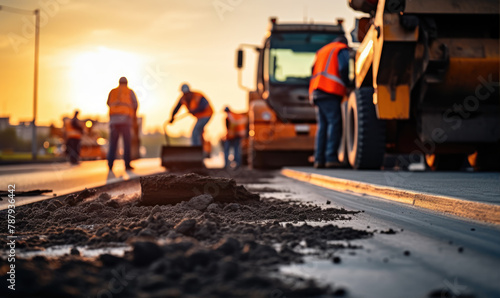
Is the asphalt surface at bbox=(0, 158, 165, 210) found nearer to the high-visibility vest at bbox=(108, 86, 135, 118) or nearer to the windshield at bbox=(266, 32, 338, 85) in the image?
the high-visibility vest at bbox=(108, 86, 135, 118)

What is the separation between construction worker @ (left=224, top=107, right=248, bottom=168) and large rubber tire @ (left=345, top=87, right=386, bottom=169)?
9016 millimetres

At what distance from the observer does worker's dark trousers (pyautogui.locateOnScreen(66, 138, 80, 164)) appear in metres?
23.0

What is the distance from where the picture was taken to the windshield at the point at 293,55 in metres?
16.7

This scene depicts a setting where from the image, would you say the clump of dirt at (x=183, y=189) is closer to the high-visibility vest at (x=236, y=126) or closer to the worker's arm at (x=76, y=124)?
the high-visibility vest at (x=236, y=126)

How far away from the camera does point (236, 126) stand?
1952cm

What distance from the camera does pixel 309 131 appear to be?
1573 cm

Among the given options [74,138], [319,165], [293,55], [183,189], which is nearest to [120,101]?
[319,165]

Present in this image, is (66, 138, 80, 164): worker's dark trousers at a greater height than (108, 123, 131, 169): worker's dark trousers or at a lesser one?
lesser

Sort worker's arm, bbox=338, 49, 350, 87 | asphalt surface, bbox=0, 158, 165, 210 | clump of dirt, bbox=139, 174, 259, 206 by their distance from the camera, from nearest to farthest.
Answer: clump of dirt, bbox=139, 174, 259, 206
asphalt surface, bbox=0, 158, 165, 210
worker's arm, bbox=338, 49, 350, 87

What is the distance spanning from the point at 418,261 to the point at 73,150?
2154 cm

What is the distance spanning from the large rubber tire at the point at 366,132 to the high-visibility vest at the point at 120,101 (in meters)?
5.92

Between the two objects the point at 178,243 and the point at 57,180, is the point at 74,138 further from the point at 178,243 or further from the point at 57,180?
the point at 178,243

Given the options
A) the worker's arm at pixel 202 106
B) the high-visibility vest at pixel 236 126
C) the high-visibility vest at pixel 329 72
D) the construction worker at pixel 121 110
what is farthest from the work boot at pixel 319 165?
the high-visibility vest at pixel 236 126

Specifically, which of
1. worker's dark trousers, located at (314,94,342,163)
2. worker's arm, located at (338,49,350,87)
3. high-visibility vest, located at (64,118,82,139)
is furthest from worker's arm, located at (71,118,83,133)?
worker's arm, located at (338,49,350,87)
